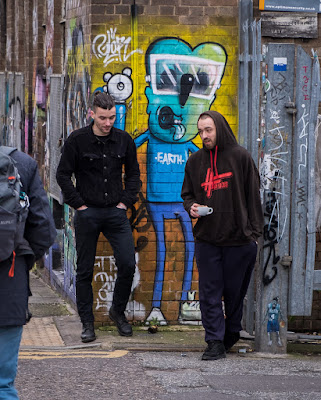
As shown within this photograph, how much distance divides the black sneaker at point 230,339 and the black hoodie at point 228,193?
776mm

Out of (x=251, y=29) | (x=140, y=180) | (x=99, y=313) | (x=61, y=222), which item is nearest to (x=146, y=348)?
(x=99, y=313)

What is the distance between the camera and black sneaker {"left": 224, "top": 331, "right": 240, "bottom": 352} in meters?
7.64

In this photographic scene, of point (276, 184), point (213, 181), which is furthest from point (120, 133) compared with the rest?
point (276, 184)

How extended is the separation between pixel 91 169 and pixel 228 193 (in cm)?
130

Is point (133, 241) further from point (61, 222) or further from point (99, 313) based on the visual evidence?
point (61, 222)

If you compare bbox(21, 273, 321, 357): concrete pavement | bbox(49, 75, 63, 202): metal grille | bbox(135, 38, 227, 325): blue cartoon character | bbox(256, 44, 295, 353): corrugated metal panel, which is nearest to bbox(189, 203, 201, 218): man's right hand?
bbox(256, 44, 295, 353): corrugated metal panel

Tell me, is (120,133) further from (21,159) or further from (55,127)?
(55,127)

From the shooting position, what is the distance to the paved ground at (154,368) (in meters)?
6.53

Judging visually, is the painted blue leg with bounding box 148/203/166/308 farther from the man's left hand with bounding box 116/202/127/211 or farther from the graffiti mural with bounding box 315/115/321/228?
the graffiti mural with bounding box 315/115/321/228

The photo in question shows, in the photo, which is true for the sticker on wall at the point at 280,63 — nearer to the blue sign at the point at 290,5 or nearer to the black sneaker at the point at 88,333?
the blue sign at the point at 290,5

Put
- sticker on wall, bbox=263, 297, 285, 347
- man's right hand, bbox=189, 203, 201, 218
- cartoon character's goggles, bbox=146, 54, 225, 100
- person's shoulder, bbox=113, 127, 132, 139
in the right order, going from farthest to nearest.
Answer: cartoon character's goggles, bbox=146, 54, 225, 100, person's shoulder, bbox=113, 127, 132, 139, sticker on wall, bbox=263, 297, 285, 347, man's right hand, bbox=189, 203, 201, 218

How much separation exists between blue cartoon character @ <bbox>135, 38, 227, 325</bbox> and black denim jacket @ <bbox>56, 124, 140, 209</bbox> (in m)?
0.59

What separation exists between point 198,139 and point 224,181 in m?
1.43

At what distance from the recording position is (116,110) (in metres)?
8.49
